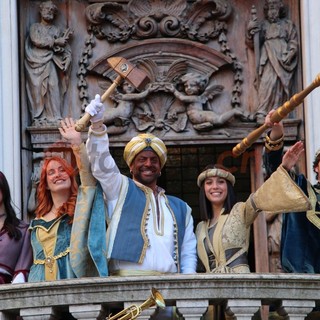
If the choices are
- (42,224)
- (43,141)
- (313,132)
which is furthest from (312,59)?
(42,224)

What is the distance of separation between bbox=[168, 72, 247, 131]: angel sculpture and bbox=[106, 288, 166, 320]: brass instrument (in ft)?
14.3

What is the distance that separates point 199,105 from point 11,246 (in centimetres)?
360

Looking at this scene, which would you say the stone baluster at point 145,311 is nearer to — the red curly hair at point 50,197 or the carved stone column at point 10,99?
the red curly hair at point 50,197

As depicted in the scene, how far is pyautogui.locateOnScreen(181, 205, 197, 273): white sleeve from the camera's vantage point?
46.6ft

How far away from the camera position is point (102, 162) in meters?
14.1

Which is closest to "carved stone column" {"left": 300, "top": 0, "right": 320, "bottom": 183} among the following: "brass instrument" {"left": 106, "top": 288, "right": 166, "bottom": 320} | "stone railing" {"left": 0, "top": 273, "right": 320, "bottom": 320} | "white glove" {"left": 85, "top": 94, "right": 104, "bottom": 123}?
"white glove" {"left": 85, "top": 94, "right": 104, "bottom": 123}

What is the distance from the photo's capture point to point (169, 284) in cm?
1344

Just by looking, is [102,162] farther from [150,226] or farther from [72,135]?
[150,226]

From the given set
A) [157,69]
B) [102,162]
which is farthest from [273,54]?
[102,162]

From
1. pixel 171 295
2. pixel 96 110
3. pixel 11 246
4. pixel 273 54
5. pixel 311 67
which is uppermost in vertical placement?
pixel 273 54

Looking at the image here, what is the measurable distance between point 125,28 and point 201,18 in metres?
0.66

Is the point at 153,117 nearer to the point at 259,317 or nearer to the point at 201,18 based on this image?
the point at 201,18

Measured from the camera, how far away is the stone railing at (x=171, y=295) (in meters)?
13.4

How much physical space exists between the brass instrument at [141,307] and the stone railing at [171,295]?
0.23 m
